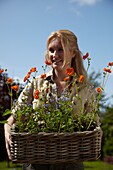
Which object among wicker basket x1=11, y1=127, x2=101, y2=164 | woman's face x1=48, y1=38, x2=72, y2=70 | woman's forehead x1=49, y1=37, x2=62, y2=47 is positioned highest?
woman's forehead x1=49, y1=37, x2=62, y2=47

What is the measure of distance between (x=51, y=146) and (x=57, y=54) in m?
0.64

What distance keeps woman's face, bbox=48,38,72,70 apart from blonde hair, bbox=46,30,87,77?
3cm

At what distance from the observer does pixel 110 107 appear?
404 inches

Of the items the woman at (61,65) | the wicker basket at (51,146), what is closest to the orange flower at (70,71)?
the woman at (61,65)

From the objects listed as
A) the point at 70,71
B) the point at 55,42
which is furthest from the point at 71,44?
the point at 70,71

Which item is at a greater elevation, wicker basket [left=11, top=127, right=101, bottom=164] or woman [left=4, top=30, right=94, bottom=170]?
woman [left=4, top=30, right=94, bottom=170]

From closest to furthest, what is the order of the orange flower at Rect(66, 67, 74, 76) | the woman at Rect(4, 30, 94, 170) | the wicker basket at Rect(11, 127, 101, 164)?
the wicker basket at Rect(11, 127, 101, 164), the orange flower at Rect(66, 67, 74, 76), the woman at Rect(4, 30, 94, 170)

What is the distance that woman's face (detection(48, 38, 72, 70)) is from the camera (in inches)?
81.2

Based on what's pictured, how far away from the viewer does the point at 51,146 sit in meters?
Answer: 1.63

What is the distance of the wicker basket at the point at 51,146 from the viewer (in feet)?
5.35


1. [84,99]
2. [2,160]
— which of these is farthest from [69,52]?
[2,160]

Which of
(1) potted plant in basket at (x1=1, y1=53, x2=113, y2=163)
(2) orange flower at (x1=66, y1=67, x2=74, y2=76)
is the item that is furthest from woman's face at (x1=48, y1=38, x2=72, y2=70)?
(2) orange flower at (x1=66, y1=67, x2=74, y2=76)

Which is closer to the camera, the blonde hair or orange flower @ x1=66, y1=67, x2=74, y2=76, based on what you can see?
orange flower @ x1=66, y1=67, x2=74, y2=76

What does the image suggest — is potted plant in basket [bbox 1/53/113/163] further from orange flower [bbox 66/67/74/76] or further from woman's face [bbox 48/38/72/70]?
woman's face [bbox 48/38/72/70]
